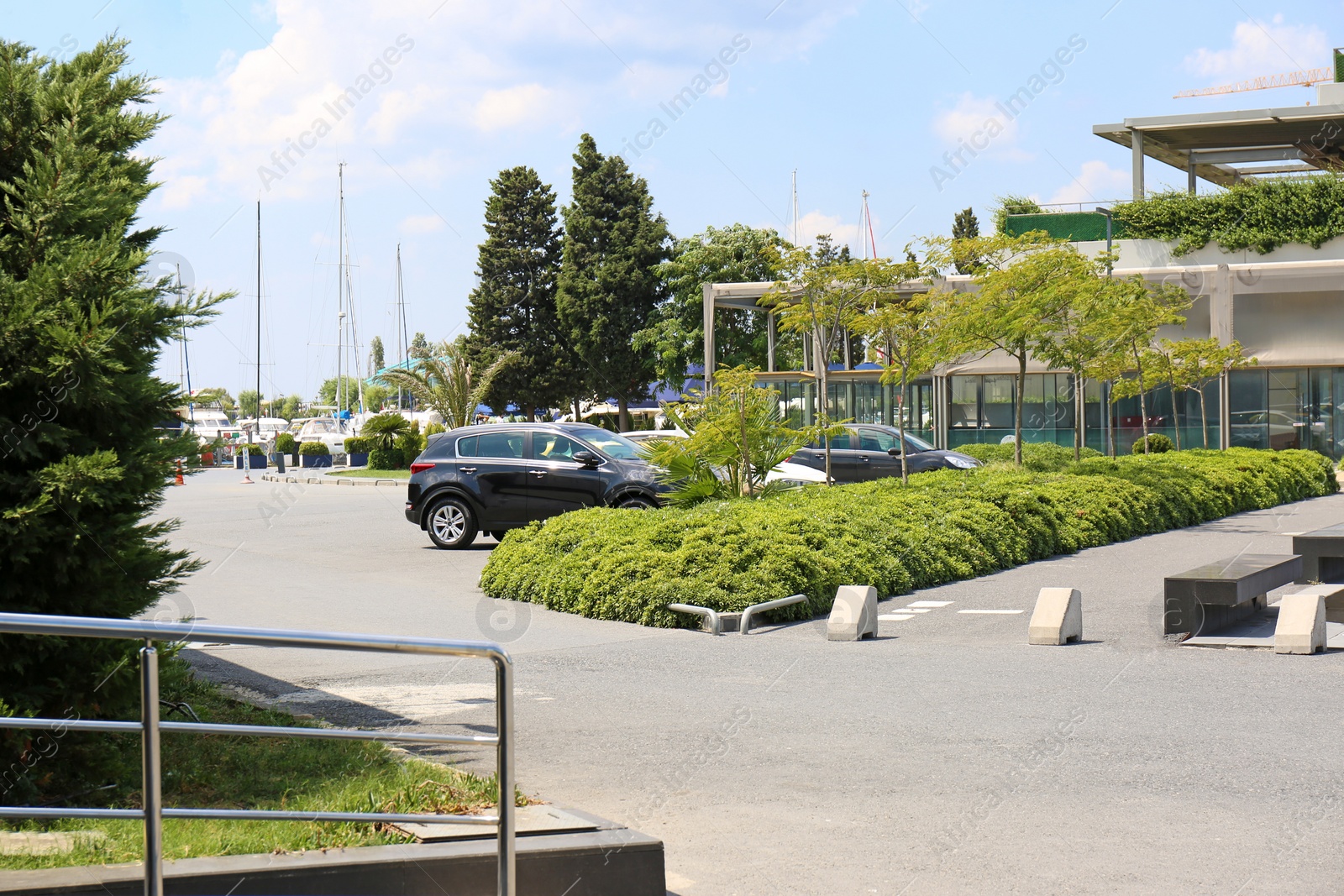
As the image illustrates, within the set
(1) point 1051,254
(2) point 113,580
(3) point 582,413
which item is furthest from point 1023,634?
(3) point 582,413

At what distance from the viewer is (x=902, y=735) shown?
274 inches

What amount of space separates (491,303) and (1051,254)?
3921 centimetres

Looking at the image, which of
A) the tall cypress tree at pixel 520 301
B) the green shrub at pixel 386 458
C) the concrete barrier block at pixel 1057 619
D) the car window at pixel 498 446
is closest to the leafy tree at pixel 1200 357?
the car window at pixel 498 446

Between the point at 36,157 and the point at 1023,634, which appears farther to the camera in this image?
the point at 1023,634

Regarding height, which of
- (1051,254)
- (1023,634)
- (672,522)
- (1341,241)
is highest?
(1341,241)

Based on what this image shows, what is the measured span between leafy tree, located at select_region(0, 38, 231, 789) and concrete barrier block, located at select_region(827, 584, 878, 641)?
6188 millimetres

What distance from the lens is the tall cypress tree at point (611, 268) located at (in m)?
53.9

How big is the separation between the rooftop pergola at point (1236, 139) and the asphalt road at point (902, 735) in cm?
3645

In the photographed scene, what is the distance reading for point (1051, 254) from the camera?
2123 centimetres

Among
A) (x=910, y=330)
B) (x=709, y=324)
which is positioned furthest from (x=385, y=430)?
(x=910, y=330)

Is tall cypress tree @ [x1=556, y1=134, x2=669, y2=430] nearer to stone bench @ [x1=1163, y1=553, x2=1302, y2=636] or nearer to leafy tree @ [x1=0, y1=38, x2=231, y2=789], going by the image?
stone bench @ [x1=1163, y1=553, x2=1302, y2=636]

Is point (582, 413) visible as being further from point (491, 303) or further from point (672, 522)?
point (672, 522)

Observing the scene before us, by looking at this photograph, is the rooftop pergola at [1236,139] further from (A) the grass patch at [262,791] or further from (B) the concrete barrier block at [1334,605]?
(A) the grass patch at [262,791]

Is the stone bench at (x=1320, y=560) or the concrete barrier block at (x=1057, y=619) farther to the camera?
the stone bench at (x=1320, y=560)
